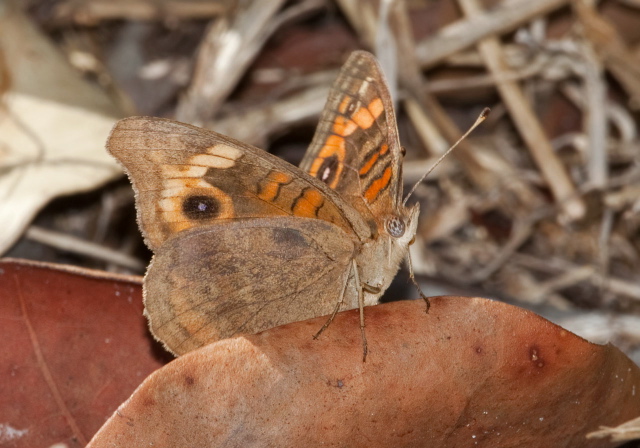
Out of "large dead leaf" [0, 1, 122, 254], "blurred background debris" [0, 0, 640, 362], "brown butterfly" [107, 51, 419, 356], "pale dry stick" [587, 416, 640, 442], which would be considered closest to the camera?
"pale dry stick" [587, 416, 640, 442]

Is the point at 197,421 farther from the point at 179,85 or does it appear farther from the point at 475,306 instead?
the point at 179,85

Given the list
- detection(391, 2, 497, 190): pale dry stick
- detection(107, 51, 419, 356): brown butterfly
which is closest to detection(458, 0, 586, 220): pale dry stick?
detection(391, 2, 497, 190): pale dry stick

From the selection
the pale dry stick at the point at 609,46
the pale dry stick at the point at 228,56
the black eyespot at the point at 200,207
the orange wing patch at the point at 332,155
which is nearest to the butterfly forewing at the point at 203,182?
the black eyespot at the point at 200,207

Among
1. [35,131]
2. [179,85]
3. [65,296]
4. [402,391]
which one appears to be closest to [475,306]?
[402,391]

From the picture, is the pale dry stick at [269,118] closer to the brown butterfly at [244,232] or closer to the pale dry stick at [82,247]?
the pale dry stick at [82,247]

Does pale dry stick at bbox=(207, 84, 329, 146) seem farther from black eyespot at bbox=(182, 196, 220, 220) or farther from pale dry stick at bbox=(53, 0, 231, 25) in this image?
black eyespot at bbox=(182, 196, 220, 220)
